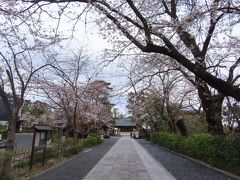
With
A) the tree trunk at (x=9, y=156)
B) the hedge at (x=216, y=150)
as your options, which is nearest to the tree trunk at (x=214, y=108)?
the hedge at (x=216, y=150)

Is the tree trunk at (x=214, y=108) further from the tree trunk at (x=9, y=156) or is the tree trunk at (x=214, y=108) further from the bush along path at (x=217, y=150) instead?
the tree trunk at (x=9, y=156)

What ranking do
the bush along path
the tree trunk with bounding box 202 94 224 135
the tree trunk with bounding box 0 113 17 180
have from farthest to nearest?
the tree trunk with bounding box 202 94 224 135 → the bush along path → the tree trunk with bounding box 0 113 17 180

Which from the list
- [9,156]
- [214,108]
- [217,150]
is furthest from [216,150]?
[9,156]

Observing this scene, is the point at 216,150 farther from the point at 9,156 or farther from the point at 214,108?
the point at 9,156

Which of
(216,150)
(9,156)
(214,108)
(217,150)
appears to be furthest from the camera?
(214,108)

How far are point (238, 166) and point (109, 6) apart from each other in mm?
7373

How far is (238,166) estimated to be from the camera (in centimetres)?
1345

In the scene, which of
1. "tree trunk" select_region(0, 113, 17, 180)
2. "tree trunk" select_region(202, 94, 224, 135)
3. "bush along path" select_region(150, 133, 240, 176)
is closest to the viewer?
"tree trunk" select_region(0, 113, 17, 180)

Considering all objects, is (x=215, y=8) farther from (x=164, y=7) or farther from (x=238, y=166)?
(x=238, y=166)

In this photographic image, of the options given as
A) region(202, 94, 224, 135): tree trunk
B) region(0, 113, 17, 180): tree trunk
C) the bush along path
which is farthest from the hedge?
region(0, 113, 17, 180): tree trunk

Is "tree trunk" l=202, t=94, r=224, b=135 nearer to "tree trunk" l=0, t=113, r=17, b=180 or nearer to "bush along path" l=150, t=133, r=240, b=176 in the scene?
"bush along path" l=150, t=133, r=240, b=176

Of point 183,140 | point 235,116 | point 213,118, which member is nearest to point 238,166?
point 213,118

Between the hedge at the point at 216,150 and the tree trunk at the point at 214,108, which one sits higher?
the tree trunk at the point at 214,108

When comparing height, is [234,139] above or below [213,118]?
below
